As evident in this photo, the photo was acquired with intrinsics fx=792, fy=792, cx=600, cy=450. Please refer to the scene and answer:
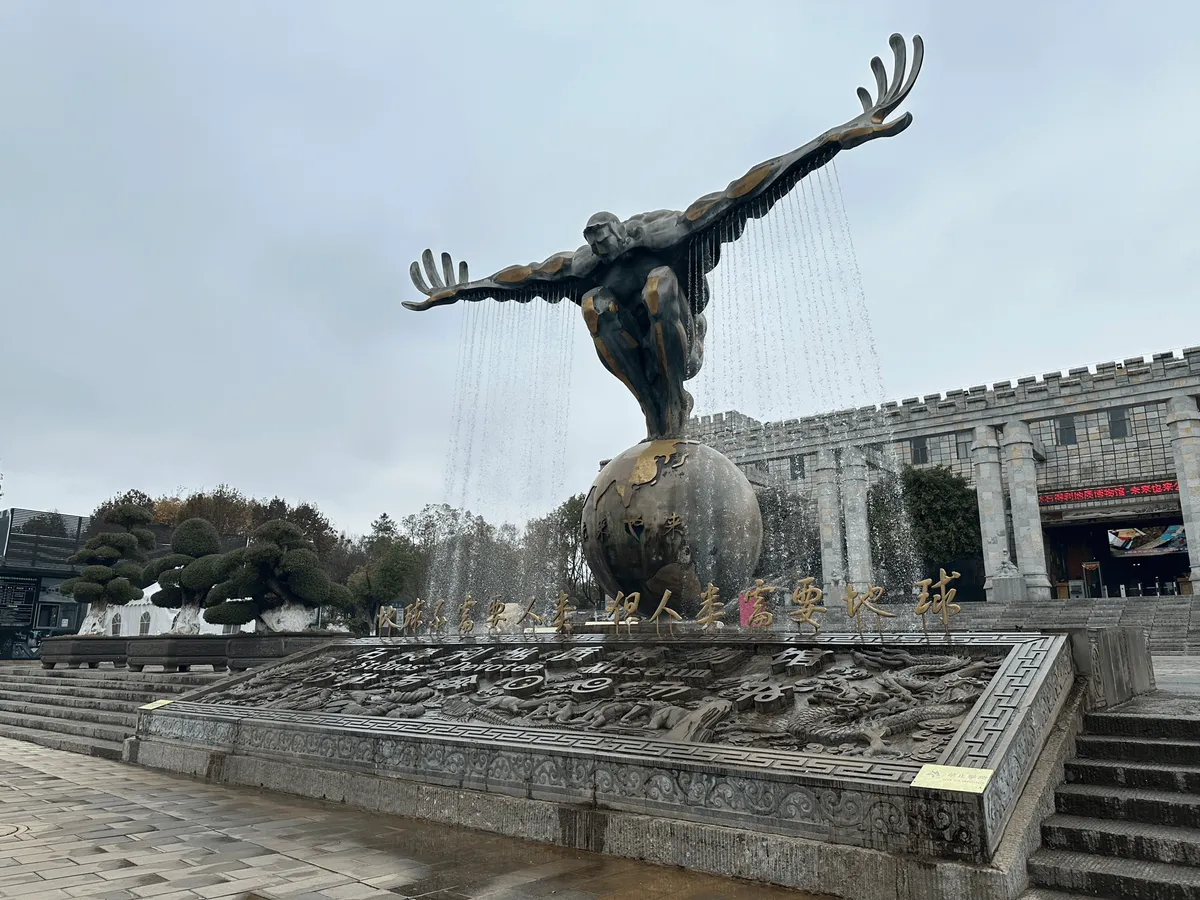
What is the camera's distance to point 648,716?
210 inches

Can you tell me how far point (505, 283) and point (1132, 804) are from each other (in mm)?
8438

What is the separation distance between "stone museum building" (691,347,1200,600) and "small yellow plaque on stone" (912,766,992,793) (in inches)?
1122

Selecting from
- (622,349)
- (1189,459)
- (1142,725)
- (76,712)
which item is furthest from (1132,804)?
(1189,459)

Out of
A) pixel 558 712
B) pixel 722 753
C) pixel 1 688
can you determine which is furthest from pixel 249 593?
pixel 722 753

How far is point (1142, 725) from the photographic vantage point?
15.2 ft

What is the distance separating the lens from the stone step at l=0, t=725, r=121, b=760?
31.4 ft

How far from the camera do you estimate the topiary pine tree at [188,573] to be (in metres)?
19.9

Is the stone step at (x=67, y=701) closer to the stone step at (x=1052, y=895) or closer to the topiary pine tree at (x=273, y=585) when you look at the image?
the topiary pine tree at (x=273, y=585)

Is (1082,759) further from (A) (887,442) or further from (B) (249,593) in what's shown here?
(A) (887,442)

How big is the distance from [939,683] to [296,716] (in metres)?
5.56

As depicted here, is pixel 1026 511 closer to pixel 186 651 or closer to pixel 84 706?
pixel 186 651

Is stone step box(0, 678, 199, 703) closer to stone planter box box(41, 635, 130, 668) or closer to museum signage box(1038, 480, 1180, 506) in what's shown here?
stone planter box box(41, 635, 130, 668)

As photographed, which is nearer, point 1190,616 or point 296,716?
point 296,716

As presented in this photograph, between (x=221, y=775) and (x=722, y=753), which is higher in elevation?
(x=722, y=753)
